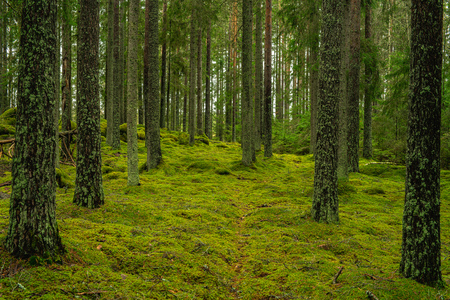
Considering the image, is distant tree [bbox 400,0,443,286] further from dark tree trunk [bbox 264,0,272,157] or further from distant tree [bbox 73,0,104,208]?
dark tree trunk [bbox 264,0,272,157]

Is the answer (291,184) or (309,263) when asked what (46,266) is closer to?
(309,263)

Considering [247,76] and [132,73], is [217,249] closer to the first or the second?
[132,73]

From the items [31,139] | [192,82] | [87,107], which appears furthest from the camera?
[192,82]

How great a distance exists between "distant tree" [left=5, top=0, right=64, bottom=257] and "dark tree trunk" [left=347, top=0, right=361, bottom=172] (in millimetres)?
10551

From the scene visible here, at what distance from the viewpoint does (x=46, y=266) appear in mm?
2873

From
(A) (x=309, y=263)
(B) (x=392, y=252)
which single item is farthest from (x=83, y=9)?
(B) (x=392, y=252)

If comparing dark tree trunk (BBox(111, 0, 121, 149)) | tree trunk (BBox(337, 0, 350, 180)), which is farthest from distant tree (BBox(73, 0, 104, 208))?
dark tree trunk (BBox(111, 0, 121, 149))

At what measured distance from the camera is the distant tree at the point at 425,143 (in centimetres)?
308

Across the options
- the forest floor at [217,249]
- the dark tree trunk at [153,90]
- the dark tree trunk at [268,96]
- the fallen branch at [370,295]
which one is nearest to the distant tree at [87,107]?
the forest floor at [217,249]

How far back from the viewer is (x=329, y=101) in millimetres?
5383

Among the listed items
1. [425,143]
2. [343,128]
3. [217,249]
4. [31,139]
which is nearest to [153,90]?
[343,128]

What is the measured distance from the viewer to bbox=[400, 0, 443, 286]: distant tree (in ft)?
10.1

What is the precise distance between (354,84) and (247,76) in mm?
4247

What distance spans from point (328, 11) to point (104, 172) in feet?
28.9
